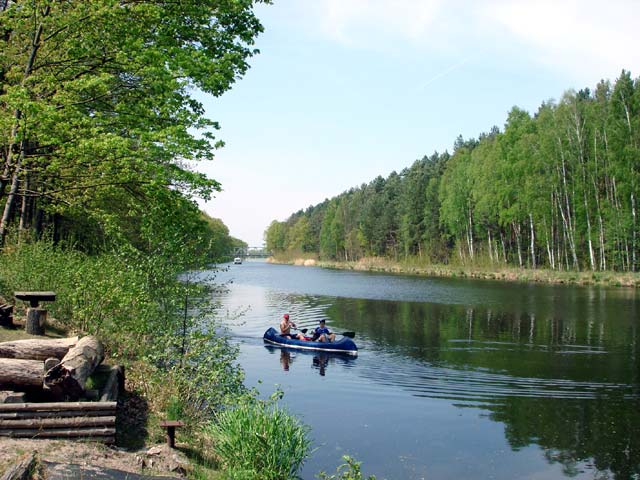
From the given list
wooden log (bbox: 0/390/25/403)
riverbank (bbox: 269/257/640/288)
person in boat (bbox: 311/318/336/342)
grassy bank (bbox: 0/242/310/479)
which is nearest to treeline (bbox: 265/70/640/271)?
riverbank (bbox: 269/257/640/288)

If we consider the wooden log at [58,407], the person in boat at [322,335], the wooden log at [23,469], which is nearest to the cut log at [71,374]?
the wooden log at [58,407]

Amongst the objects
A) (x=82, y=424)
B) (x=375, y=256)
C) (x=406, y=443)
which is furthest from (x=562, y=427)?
(x=375, y=256)

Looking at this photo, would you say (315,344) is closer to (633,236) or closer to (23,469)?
(23,469)

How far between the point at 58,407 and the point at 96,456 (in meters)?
0.95

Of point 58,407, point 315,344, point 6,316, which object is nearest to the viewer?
point 58,407

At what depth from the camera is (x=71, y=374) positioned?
8312 mm

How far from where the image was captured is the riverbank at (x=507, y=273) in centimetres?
4607

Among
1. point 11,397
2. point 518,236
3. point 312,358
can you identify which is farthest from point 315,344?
point 518,236

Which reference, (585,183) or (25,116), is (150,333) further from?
(585,183)

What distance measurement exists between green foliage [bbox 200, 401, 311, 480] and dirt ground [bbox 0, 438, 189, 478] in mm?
646

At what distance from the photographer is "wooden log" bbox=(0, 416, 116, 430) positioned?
743cm

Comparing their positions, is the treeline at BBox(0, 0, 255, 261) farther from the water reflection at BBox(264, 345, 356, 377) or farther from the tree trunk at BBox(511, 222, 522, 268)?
the tree trunk at BBox(511, 222, 522, 268)

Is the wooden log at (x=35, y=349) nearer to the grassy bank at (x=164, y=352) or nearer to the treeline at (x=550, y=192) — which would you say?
the grassy bank at (x=164, y=352)

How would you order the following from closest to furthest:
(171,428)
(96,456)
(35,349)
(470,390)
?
(96,456) → (171,428) → (35,349) → (470,390)
